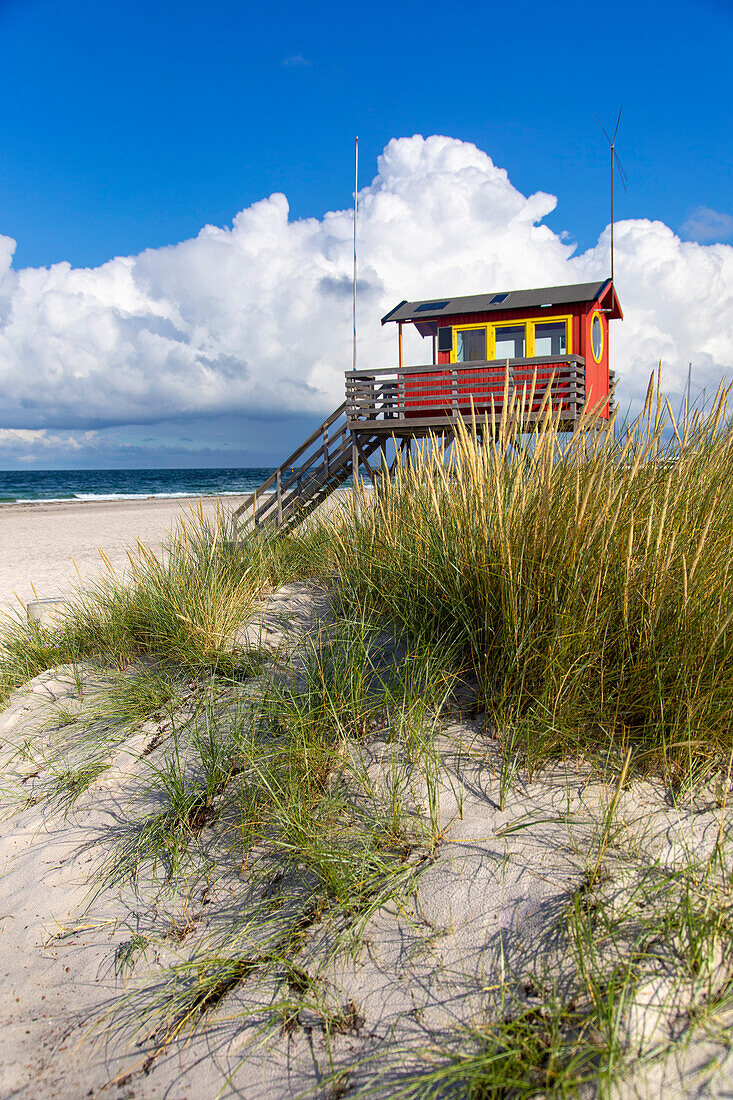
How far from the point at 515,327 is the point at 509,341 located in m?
0.31

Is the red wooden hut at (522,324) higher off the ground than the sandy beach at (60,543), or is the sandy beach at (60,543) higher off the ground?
the red wooden hut at (522,324)

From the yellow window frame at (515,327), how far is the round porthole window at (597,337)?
724 mm

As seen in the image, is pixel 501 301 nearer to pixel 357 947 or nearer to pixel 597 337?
pixel 597 337

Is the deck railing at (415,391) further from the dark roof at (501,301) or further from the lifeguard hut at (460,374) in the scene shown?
the dark roof at (501,301)

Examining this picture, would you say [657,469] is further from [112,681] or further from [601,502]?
[112,681]

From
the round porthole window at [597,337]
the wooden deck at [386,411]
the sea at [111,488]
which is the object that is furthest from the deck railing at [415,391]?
the sea at [111,488]

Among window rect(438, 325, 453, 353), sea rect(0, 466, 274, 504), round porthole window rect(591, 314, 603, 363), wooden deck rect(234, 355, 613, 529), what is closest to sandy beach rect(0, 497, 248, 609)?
wooden deck rect(234, 355, 613, 529)

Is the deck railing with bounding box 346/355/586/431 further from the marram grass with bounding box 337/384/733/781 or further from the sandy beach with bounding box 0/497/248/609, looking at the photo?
the marram grass with bounding box 337/384/733/781

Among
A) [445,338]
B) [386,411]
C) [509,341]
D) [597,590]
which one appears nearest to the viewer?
[597,590]

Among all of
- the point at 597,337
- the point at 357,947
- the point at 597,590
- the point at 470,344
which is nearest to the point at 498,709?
the point at 597,590

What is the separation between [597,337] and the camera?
13117mm

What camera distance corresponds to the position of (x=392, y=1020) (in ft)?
5.54

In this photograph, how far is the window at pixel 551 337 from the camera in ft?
40.7

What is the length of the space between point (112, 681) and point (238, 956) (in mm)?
2493
